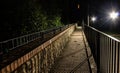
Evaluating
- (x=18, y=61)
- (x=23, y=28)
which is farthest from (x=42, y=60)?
(x=23, y=28)

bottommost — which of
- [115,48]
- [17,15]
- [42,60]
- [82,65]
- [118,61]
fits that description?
[82,65]

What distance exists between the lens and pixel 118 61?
3.55 metres

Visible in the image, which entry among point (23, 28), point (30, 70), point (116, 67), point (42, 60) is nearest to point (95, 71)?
point (42, 60)

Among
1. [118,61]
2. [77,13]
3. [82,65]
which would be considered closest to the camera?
[118,61]

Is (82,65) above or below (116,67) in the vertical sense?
below

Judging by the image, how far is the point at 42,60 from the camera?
17.0ft

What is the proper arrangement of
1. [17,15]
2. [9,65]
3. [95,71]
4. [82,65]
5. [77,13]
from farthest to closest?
[77,13]
[17,15]
[82,65]
[95,71]
[9,65]

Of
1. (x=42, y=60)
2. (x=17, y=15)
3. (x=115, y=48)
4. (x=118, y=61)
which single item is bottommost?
(x=42, y=60)

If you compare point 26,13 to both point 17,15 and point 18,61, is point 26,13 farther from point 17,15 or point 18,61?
point 18,61

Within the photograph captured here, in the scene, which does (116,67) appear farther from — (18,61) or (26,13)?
(26,13)

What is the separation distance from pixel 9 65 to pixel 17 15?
1093 cm

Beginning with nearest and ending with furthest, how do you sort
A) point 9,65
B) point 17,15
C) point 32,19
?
1. point 9,65
2. point 17,15
3. point 32,19

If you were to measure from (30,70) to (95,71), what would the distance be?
3030 millimetres

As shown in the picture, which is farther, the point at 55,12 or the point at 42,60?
the point at 55,12
